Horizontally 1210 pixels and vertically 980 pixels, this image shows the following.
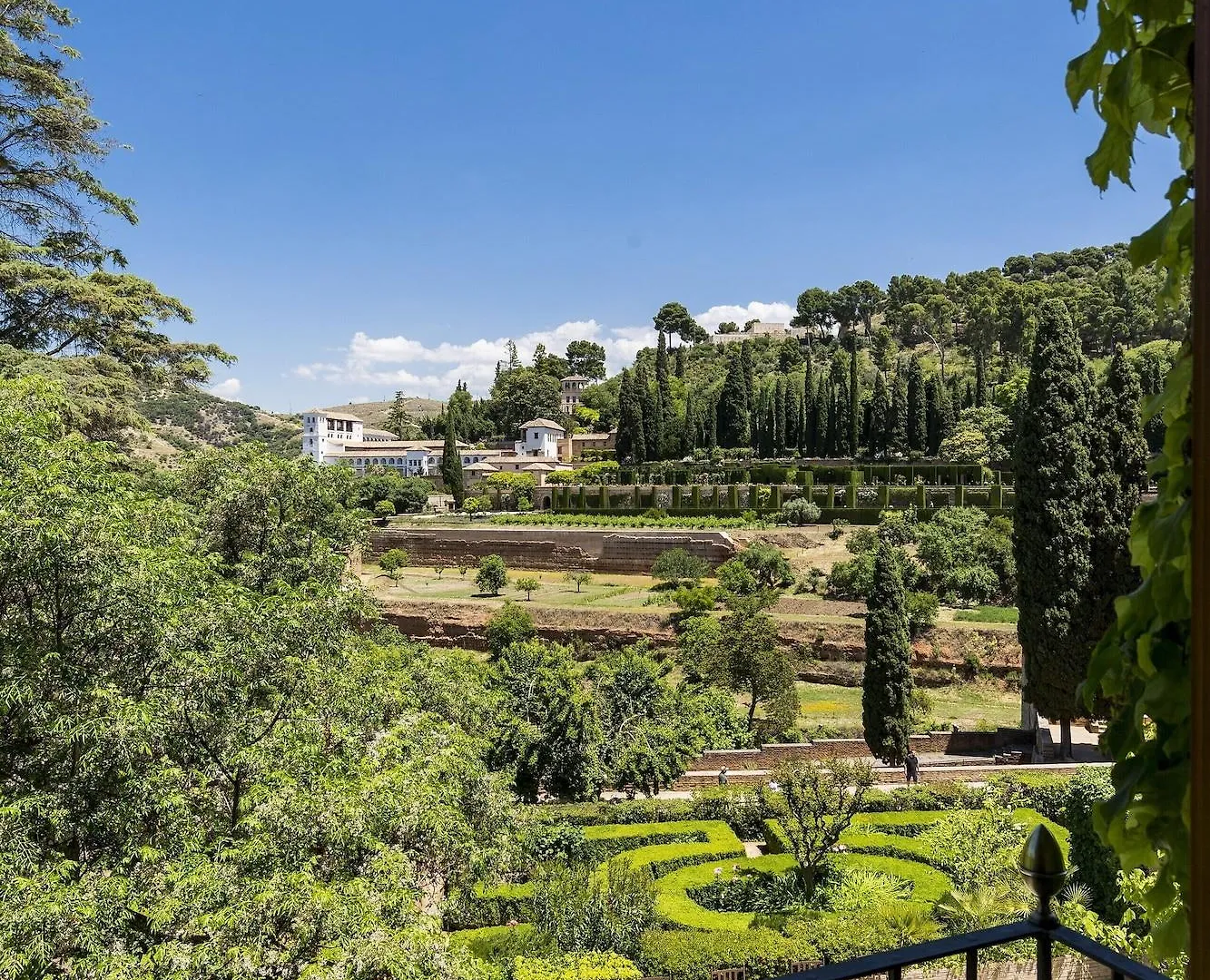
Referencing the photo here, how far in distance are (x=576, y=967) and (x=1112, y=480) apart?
13.5 metres

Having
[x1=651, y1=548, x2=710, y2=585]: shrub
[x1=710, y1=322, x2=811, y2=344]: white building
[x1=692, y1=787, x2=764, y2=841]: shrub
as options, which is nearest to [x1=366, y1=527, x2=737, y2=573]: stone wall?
[x1=651, y1=548, x2=710, y2=585]: shrub

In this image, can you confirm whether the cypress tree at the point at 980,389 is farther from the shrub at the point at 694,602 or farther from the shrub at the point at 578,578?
the shrub at the point at 694,602

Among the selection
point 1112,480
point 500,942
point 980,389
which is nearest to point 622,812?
point 500,942

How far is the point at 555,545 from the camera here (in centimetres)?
3816

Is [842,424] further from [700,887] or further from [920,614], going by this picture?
[700,887]

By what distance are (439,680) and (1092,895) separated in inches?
333

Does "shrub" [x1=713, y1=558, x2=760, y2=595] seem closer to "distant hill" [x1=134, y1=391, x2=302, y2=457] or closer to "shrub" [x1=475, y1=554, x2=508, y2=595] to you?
"shrub" [x1=475, y1=554, x2=508, y2=595]

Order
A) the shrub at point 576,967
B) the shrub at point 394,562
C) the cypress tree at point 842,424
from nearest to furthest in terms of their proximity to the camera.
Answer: the shrub at point 576,967, the shrub at point 394,562, the cypress tree at point 842,424

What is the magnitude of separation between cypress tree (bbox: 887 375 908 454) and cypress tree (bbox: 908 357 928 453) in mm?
283

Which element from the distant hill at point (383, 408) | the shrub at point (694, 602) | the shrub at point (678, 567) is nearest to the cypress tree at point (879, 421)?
the shrub at point (678, 567)

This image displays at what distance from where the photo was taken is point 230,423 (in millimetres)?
96000

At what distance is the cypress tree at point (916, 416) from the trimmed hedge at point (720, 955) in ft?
134

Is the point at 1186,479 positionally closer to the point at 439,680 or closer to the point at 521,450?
the point at 439,680

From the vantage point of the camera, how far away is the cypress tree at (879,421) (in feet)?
151
